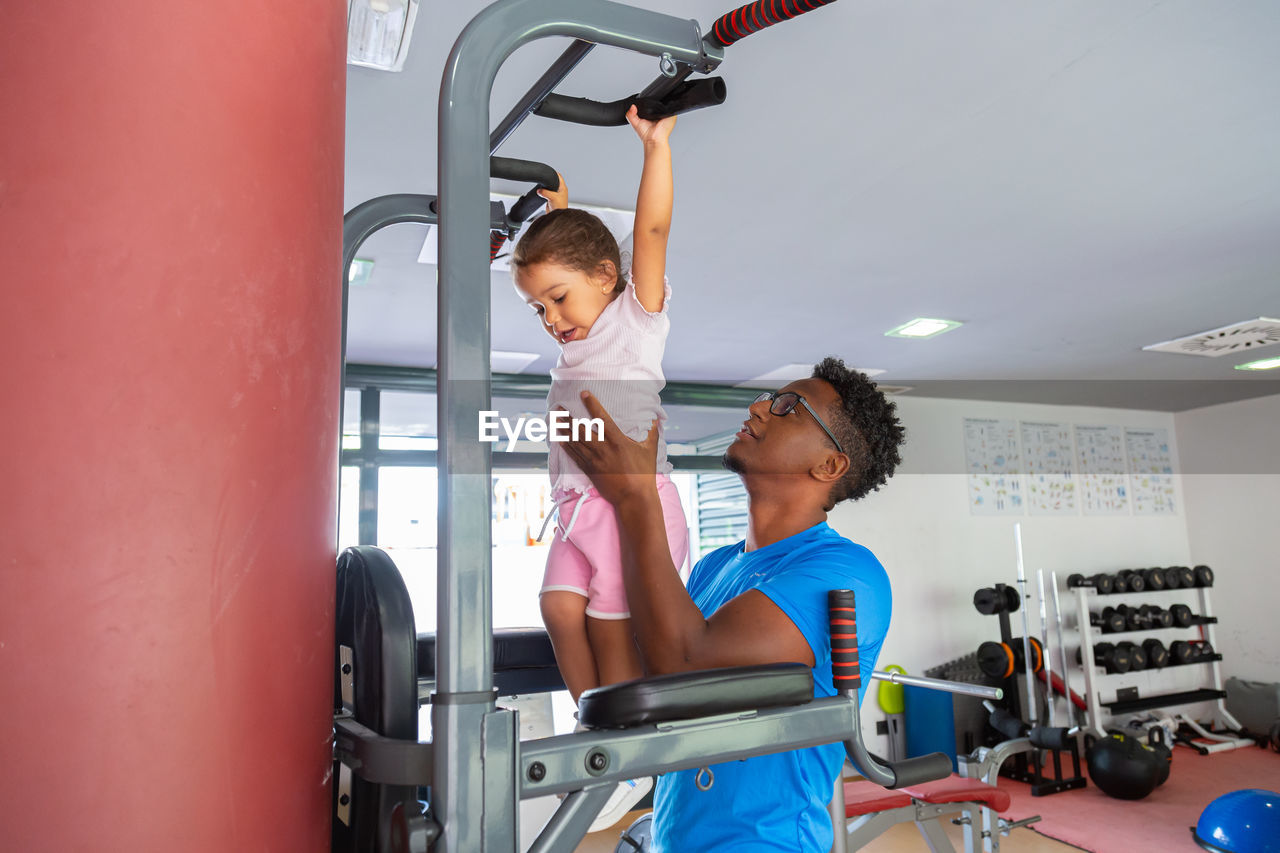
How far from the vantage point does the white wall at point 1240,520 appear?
587cm

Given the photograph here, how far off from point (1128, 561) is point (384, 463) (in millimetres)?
5389

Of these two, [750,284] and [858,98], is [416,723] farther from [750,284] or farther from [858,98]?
[750,284]

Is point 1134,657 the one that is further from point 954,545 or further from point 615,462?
point 615,462

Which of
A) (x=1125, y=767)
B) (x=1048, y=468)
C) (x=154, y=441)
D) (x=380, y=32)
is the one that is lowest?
(x=1125, y=767)

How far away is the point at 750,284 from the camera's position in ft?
10.2

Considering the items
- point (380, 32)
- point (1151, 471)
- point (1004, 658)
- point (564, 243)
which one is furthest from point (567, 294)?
point (1151, 471)

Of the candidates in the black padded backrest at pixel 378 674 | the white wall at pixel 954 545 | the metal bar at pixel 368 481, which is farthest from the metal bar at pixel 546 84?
the white wall at pixel 954 545

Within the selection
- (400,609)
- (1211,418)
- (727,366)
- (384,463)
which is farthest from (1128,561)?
(400,609)

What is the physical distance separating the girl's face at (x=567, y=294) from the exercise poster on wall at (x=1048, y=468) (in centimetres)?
550

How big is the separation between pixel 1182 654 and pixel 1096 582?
2.35 feet

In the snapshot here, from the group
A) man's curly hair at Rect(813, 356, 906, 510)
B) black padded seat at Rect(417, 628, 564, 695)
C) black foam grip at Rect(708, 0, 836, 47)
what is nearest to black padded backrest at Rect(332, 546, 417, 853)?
black padded seat at Rect(417, 628, 564, 695)

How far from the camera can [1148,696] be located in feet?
18.8

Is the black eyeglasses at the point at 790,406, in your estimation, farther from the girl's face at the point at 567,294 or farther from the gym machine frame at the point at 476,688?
the gym machine frame at the point at 476,688

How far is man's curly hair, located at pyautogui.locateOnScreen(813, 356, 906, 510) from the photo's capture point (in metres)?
1.31
